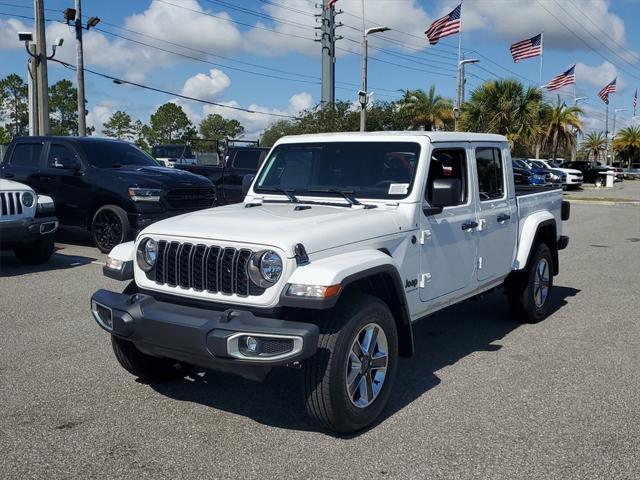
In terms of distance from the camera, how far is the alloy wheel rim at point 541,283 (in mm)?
6820

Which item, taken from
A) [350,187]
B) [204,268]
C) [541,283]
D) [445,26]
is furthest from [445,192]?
[445,26]

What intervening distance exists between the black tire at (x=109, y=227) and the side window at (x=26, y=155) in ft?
5.92

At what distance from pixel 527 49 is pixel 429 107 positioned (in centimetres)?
1741

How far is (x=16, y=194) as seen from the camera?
29.9 feet

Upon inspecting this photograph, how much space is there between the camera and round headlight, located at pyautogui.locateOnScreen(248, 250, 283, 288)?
3.87 meters

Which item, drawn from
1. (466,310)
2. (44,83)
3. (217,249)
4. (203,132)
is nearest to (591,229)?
(466,310)

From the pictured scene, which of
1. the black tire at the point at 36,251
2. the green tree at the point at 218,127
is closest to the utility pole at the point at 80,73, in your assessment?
the black tire at the point at 36,251

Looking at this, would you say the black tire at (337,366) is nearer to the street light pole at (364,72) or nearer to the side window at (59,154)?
the side window at (59,154)

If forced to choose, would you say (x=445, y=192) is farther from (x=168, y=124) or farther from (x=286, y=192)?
(x=168, y=124)

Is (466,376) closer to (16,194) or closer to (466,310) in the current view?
(466,310)

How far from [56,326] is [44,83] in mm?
15330

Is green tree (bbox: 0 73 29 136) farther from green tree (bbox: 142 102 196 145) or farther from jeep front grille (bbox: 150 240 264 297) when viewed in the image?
jeep front grille (bbox: 150 240 264 297)

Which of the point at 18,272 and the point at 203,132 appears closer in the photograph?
the point at 18,272

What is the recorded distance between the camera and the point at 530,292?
22.0 ft
